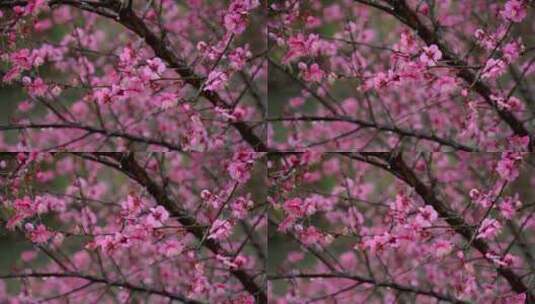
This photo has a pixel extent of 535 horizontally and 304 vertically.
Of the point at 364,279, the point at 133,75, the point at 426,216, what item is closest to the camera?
the point at 133,75

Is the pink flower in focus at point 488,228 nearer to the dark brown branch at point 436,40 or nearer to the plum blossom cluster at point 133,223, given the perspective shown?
the dark brown branch at point 436,40

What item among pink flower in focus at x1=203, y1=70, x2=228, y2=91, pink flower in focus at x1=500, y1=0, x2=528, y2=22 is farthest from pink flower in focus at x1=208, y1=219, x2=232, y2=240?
pink flower in focus at x1=500, y1=0, x2=528, y2=22

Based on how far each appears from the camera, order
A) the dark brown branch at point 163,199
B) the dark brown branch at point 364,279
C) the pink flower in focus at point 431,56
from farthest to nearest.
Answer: the dark brown branch at point 364,279 → the dark brown branch at point 163,199 → the pink flower in focus at point 431,56

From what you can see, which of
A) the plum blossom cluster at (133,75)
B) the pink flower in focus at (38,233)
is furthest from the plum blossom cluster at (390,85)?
the pink flower in focus at (38,233)

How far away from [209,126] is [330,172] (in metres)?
0.44

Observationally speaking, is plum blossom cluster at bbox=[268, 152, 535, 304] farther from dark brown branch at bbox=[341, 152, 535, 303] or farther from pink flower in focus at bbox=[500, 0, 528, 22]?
pink flower in focus at bbox=[500, 0, 528, 22]

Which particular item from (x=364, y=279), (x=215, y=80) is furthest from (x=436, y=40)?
(x=364, y=279)

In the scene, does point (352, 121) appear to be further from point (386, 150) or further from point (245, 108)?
point (245, 108)

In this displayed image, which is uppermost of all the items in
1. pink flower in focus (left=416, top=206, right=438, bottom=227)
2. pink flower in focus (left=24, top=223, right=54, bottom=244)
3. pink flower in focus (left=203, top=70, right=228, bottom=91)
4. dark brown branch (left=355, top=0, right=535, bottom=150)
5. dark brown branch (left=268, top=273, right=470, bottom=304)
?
dark brown branch (left=355, top=0, right=535, bottom=150)

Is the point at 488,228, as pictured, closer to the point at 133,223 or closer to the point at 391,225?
the point at 391,225

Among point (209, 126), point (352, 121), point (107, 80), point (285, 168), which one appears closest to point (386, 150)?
point (352, 121)

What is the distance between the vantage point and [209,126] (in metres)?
2.79

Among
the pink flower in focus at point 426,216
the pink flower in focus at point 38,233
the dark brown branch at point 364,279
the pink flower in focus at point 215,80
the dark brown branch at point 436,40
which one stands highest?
the dark brown branch at point 436,40

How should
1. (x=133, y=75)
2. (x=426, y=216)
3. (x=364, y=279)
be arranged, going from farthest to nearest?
(x=364, y=279), (x=426, y=216), (x=133, y=75)
